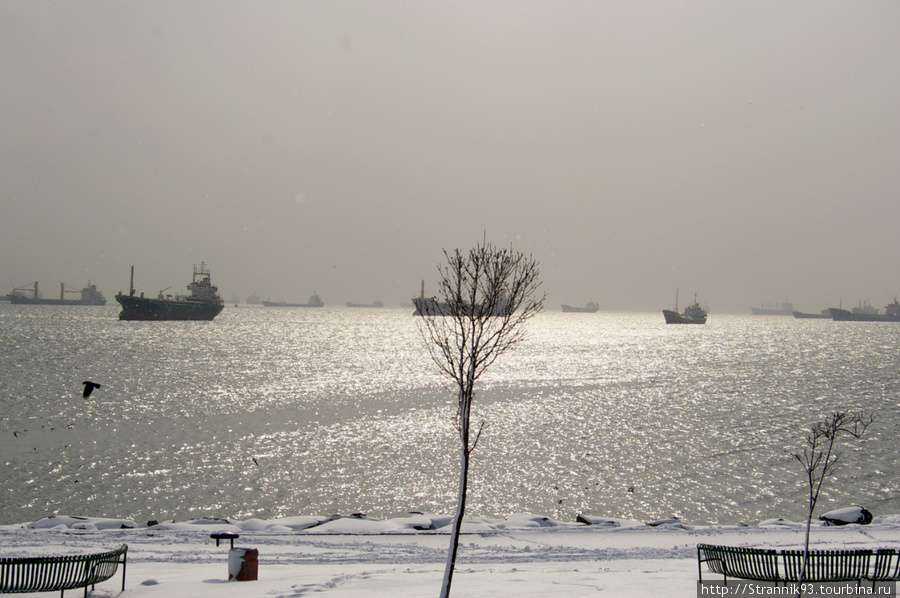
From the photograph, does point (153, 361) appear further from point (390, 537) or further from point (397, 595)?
point (397, 595)

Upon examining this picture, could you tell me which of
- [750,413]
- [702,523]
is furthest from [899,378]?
[702,523]

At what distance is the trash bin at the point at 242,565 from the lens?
38.0 ft

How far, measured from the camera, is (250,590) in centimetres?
1072

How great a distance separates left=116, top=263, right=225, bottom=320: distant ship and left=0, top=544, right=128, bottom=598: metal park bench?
167 metres

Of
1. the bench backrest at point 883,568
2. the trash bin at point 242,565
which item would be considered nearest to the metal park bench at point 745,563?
the bench backrest at point 883,568

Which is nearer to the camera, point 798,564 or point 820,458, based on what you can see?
point 798,564

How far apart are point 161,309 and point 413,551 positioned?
168 metres

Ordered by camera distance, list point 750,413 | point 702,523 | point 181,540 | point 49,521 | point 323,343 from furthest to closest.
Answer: point 323,343 < point 750,413 < point 702,523 < point 49,521 < point 181,540

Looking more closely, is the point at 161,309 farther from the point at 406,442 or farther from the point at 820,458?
the point at 820,458

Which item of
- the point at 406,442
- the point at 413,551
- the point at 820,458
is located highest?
the point at 820,458

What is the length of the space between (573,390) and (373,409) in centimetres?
2187

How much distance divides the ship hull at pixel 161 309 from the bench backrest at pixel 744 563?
172 m

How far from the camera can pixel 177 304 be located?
17025 cm

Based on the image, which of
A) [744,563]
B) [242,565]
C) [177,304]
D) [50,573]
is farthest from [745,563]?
[177,304]
